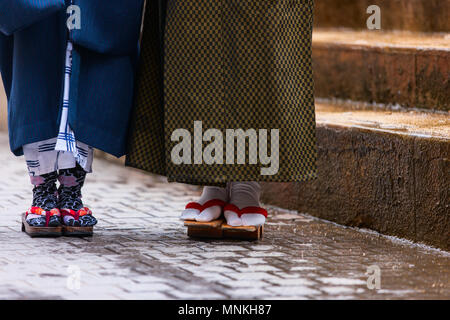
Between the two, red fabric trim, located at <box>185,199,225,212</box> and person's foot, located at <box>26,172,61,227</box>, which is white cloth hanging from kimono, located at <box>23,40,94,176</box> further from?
red fabric trim, located at <box>185,199,225,212</box>

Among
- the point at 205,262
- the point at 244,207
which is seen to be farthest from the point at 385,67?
the point at 205,262

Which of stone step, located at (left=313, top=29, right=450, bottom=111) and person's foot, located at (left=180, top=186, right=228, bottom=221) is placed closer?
person's foot, located at (left=180, top=186, right=228, bottom=221)

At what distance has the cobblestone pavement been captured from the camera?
3.44m

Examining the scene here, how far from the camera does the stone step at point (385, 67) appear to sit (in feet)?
16.6

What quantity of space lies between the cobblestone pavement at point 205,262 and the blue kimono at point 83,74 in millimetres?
459

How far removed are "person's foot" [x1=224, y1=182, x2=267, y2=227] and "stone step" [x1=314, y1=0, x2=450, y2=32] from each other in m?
1.75

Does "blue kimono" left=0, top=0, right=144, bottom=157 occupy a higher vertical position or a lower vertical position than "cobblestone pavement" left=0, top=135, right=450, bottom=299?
higher

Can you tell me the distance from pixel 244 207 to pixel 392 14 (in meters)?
2.11

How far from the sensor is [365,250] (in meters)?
4.24

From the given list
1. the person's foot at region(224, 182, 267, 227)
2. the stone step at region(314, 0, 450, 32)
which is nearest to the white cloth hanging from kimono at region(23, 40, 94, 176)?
the person's foot at region(224, 182, 267, 227)

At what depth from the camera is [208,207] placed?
14.4 ft

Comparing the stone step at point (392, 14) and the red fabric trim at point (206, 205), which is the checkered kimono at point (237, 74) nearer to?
the red fabric trim at point (206, 205)
